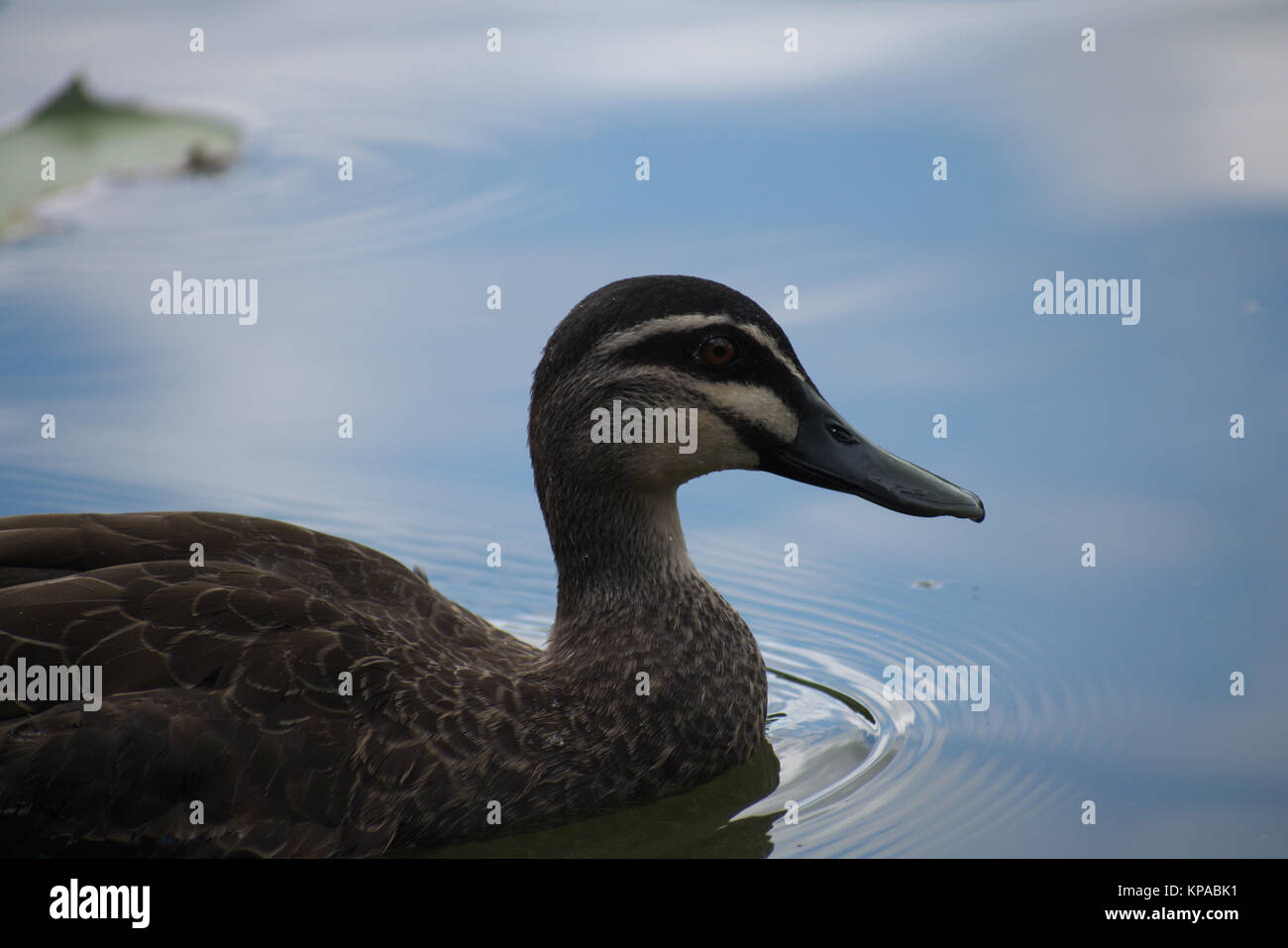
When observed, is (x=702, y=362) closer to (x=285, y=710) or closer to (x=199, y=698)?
(x=285, y=710)

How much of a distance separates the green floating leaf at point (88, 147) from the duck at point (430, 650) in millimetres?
4963

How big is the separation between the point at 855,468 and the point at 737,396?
58cm

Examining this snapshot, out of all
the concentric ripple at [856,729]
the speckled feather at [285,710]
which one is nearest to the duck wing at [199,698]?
the speckled feather at [285,710]

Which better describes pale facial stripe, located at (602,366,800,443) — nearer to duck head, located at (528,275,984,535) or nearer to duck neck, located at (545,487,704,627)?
duck head, located at (528,275,984,535)

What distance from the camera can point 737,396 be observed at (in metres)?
7.48

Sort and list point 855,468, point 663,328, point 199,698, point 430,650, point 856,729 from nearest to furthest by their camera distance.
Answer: point 199,698
point 430,650
point 663,328
point 855,468
point 856,729

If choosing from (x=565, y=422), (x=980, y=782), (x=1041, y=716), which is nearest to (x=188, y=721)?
(x=565, y=422)

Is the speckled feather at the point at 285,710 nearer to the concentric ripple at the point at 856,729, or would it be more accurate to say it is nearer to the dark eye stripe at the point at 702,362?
the concentric ripple at the point at 856,729

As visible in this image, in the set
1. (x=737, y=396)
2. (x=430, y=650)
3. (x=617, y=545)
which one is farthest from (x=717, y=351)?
(x=430, y=650)

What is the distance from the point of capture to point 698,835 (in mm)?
7234

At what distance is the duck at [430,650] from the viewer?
21.0 feet

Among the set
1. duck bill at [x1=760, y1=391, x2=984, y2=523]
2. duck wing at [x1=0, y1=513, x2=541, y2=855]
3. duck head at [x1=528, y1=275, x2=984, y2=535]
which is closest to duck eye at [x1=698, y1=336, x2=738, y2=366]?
duck head at [x1=528, y1=275, x2=984, y2=535]

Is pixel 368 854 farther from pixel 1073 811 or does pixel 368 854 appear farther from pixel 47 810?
pixel 1073 811
